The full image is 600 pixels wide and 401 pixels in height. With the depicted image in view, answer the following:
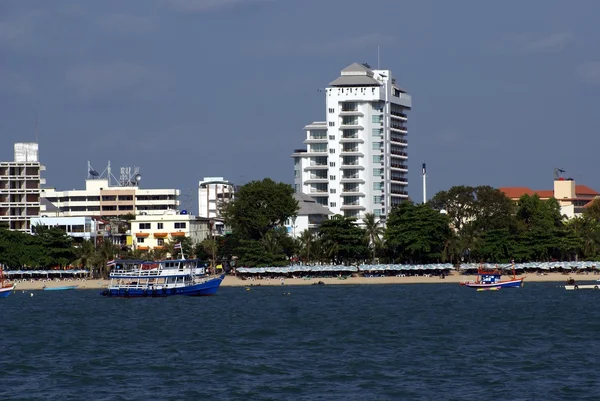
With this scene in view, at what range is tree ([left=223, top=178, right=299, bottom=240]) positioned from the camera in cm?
17338

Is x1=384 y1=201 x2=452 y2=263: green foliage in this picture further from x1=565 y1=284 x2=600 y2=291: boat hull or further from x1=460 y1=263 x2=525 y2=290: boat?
x1=565 y1=284 x2=600 y2=291: boat hull

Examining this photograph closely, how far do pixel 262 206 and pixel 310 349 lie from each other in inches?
3918

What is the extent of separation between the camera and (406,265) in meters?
166

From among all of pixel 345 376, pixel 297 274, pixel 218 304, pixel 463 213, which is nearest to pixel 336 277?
pixel 297 274

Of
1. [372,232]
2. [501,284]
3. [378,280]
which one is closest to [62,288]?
[378,280]

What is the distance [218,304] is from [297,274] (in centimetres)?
4441

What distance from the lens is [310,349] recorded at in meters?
75.7

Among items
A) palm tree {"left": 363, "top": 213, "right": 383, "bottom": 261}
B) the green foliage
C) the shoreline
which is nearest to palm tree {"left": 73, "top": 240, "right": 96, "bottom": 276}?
the shoreline

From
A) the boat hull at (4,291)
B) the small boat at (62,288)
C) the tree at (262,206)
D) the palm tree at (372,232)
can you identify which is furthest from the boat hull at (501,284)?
the boat hull at (4,291)

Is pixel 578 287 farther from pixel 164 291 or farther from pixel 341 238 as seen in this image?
pixel 164 291

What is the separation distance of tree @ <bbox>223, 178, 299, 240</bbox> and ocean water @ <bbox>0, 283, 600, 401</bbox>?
44.4 m

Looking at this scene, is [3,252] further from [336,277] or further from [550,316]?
[550,316]

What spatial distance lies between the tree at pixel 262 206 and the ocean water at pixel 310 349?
146 ft

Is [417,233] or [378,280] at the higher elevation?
[417,233]
